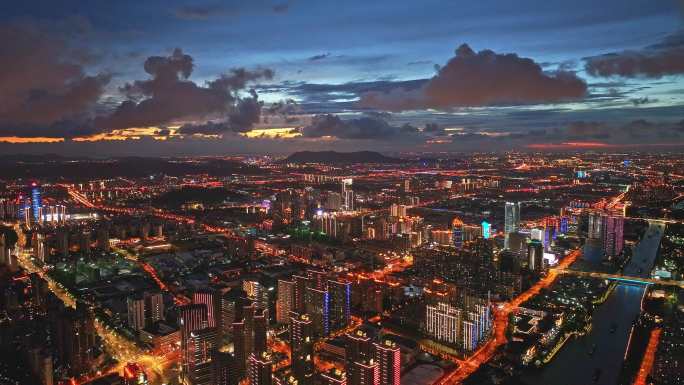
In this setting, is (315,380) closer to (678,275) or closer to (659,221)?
(678,275)

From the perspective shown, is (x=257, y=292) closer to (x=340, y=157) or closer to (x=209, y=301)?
(x=209, y=301)

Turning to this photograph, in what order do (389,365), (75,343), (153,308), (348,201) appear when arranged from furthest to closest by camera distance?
(348,201), (153,308), (75,343), (389,365)

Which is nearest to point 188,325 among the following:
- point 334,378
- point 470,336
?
point 334,378

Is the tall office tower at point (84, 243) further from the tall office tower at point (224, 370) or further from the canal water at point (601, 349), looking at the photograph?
the canal water at point (601, 349)

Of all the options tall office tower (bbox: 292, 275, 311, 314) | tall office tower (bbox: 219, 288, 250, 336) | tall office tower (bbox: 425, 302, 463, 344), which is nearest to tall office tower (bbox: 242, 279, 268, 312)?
tall office tower (bbox: 292, 275, 311, 314)

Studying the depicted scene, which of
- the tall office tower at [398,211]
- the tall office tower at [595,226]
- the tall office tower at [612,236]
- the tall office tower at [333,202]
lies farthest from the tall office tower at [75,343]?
the tall office tower at [333,202]

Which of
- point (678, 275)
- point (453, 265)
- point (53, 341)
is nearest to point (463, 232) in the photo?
point (453, 265)
